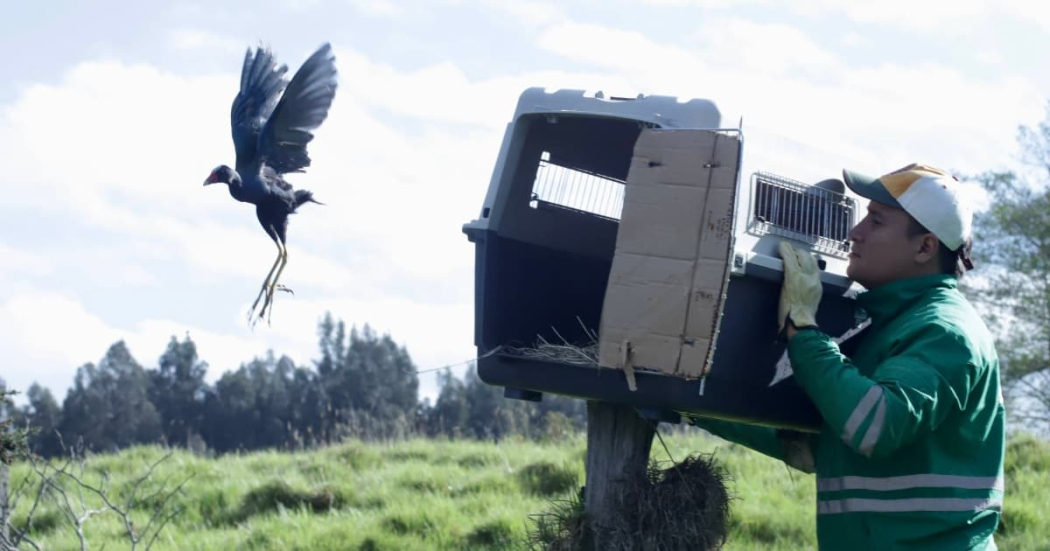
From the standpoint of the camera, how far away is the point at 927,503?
324 cm

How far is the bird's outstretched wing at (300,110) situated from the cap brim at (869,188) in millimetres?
2291

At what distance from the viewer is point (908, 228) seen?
3.48m

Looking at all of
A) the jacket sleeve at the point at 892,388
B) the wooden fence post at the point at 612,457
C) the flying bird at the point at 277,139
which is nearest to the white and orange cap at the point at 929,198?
the jacket sleeve at the point at 892,388

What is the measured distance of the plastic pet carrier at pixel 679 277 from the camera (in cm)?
332

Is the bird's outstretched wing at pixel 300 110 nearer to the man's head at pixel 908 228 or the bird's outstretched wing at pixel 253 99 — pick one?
the bird's outstretched wing at pixel 253 99

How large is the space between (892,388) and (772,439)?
1.07 meters

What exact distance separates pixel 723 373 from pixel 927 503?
25.6 inches

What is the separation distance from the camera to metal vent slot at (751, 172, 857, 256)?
11.7ft

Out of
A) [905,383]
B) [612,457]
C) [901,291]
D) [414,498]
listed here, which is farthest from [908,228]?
[414,498]

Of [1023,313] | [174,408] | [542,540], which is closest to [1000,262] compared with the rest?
[1023,313]

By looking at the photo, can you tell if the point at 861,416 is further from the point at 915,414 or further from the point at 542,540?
the point at 542,540

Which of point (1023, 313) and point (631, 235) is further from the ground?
point (1023, 313)

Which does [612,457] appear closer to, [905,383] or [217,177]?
[905,383]

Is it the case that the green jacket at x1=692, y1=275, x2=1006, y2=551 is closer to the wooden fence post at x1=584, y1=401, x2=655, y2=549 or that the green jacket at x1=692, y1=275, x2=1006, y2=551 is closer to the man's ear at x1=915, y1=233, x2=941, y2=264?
the man's ear at x1=915, y1=233, x2=941, y2=264
